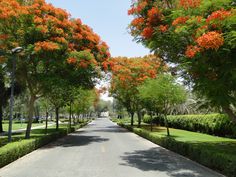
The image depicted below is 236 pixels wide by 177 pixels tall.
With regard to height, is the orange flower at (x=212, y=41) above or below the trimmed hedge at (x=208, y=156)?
above

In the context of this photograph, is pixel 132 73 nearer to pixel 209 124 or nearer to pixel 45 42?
pixel 209 124

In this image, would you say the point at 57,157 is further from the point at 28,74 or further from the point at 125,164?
the point at 28,74

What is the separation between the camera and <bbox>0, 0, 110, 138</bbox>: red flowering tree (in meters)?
19.8

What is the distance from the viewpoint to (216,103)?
1248cm

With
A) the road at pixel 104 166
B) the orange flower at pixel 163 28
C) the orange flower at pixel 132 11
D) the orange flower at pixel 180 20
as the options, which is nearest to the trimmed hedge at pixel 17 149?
the road at pixel 104 166

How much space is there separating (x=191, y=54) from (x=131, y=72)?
97.8 ft

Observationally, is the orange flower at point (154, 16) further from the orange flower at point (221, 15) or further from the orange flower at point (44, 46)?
the orange flower at point (44, 46)

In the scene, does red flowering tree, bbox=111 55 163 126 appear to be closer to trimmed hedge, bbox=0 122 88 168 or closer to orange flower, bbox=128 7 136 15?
trimmed hedge, bbox=0 122 88 168

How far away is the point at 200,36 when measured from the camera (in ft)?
35.4

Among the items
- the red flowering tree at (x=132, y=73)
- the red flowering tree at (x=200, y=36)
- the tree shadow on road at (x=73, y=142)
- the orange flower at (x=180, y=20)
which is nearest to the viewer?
the red flowering tree at (x=200, y=36)

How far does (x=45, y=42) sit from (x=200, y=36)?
38.2ft

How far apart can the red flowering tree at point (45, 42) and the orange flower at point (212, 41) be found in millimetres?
11842

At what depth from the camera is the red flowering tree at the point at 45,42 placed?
65.1 ft

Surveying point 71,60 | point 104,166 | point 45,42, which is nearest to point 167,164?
point 104,166
